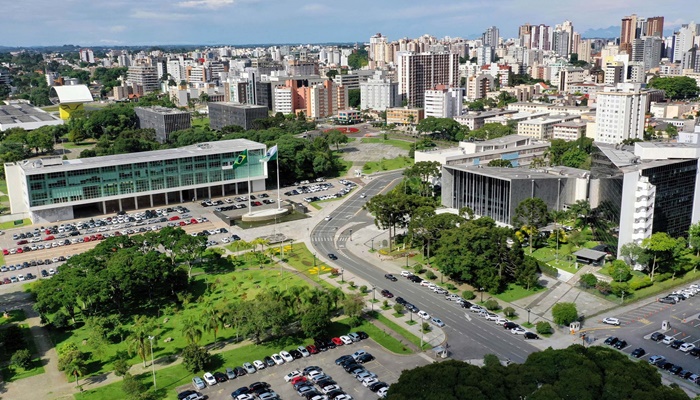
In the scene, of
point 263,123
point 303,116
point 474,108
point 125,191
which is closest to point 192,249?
point 125,191

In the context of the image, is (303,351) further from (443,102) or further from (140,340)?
(443,102)

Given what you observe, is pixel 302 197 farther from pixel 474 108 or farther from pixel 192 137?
pixel 474 108

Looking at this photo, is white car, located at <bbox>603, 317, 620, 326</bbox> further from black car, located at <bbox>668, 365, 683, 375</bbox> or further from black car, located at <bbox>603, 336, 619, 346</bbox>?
black car, located at <bbox>668, 365, 683, 375</bbox>

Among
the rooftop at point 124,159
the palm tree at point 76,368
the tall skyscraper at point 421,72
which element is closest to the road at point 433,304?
the rooftop at point 124,159

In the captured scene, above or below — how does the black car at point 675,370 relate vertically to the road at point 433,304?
below

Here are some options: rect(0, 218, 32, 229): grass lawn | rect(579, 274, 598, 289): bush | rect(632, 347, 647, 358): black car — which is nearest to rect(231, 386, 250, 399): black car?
rect(632, 347, 647, 358): black car

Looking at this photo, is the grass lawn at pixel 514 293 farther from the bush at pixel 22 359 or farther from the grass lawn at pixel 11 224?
the grass lawn at pixel 11 224

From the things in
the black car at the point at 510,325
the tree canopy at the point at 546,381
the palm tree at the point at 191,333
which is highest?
the tree canopy at the point at 546,381
